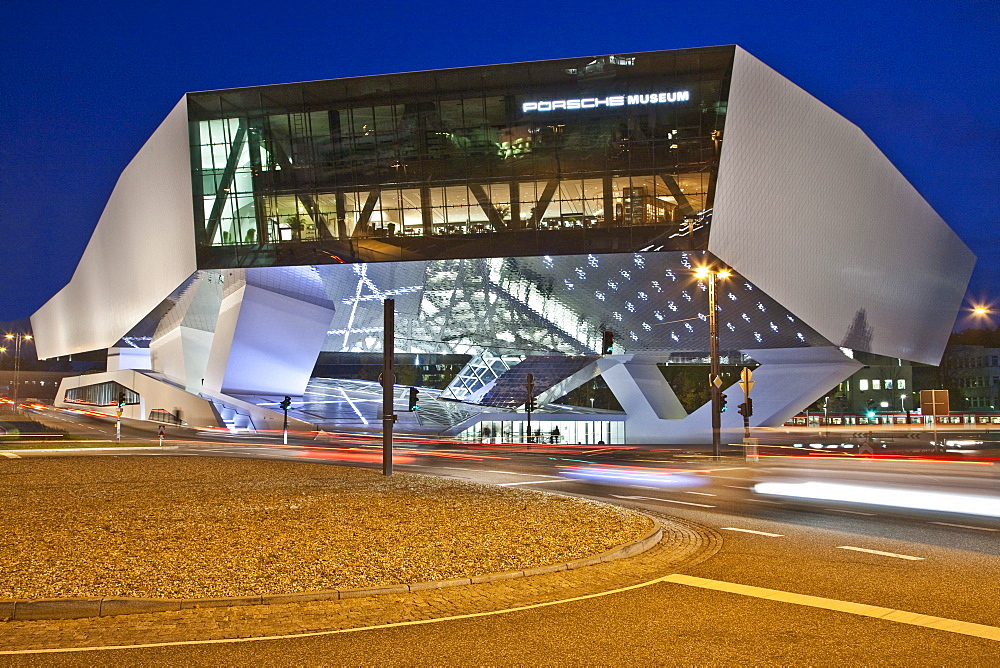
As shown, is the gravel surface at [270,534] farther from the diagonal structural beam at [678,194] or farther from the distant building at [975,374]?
the distant building at [975,374]

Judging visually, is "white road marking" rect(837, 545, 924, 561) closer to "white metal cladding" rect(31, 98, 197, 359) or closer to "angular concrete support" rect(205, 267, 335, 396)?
"angular concrete support" rect(205, 267, 335, 396)

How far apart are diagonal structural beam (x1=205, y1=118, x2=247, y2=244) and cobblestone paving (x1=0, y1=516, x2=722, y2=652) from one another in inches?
1649

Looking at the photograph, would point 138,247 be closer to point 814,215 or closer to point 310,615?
point 814,215

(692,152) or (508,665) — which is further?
(692,152)

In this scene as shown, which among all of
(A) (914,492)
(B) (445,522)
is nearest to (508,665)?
(B) (445,522)

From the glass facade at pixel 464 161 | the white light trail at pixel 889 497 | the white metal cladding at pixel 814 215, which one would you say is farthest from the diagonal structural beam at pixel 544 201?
the white light trail at pixel 889 497

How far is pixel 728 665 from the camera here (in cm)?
581

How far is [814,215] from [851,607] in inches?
1620

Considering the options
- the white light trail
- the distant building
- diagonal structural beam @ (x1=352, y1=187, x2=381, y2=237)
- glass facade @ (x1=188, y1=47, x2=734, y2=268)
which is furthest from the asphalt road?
the distant building

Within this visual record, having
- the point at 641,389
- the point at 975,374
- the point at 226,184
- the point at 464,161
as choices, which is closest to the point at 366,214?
the point at 464,161

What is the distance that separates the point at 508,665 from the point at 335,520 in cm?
668

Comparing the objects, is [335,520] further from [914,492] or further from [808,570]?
[914,492]

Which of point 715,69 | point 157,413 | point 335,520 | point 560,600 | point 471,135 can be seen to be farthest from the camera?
point 157,413

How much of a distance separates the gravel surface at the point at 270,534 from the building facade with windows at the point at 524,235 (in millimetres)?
27150
